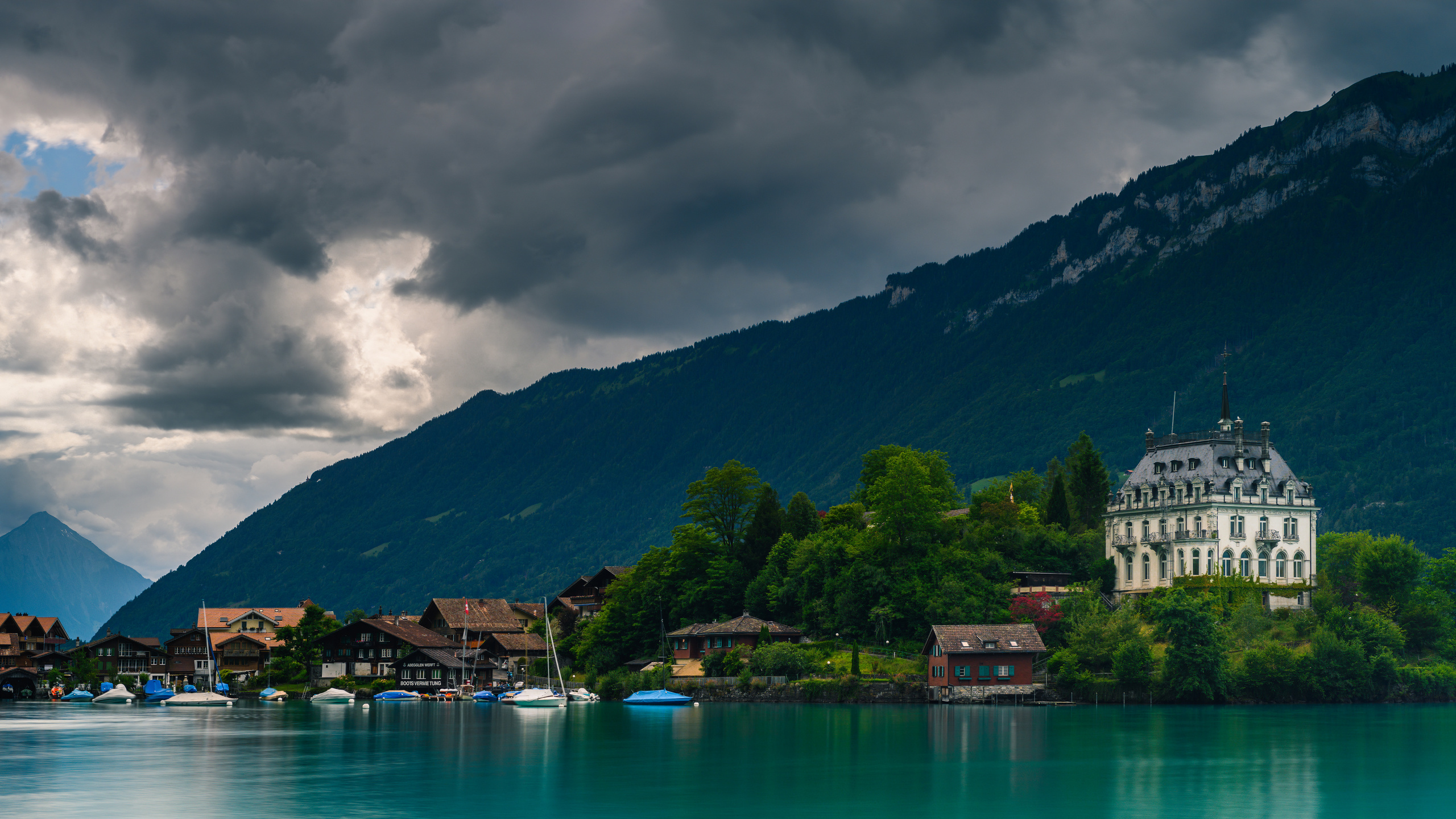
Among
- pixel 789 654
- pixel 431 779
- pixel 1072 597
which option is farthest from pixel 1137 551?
pixel 431 779

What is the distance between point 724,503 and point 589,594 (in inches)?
1305

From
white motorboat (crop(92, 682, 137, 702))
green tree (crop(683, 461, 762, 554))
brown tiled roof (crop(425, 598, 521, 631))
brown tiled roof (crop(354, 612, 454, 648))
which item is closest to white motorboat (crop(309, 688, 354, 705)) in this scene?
brown tiled roof (crop(354, 612, 454, 648))

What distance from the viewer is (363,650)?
537ft

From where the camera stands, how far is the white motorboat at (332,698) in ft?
474

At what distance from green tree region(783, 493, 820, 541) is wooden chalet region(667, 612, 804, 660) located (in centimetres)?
1345

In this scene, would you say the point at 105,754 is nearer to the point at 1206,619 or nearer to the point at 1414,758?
the point at 1414,758

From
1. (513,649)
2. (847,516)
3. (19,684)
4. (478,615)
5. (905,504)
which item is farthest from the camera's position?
(478,615)

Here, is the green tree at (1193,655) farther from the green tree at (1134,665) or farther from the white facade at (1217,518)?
the white facade at (1217,518)

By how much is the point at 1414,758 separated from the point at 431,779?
151 ft

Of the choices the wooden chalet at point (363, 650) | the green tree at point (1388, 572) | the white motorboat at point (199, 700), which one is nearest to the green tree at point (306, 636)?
the wooden chalet at point (363, 650)

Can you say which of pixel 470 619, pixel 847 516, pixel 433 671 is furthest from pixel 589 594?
pixel 847 516

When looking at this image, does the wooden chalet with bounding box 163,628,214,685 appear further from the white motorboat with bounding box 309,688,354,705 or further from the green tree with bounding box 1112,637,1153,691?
the green tree with bounding box 1112,637,1153,691

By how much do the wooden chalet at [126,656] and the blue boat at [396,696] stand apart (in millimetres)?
48804

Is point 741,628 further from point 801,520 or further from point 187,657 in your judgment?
point 187,657
